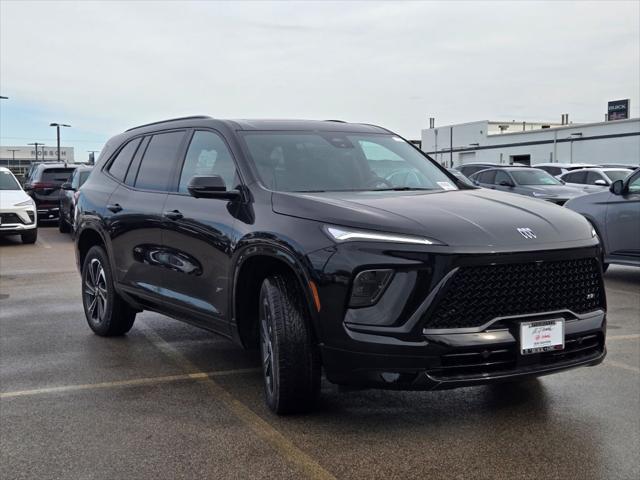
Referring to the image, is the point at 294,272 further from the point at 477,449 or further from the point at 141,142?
the point at 141,142

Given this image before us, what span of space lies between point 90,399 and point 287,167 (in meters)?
1.96

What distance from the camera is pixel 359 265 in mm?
3701

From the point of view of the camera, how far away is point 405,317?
12.0 ft

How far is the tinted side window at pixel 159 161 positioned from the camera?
561 cm

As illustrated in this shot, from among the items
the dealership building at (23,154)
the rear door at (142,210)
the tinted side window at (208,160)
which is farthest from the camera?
the dealership building at (23,154)

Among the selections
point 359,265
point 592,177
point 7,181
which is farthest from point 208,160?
point 592,177

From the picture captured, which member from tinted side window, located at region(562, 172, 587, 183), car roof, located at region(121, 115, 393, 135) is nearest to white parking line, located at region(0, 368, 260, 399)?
car roof, located at region(121, 115, 393, 135)

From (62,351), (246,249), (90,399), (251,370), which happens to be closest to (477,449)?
(246,249)

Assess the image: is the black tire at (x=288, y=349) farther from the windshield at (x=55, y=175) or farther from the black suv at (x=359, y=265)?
the windshield at (x=55, y=175)

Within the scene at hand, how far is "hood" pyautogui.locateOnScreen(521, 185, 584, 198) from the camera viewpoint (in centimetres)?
1748

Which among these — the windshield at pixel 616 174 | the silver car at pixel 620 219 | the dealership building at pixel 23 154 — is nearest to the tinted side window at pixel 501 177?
the windshield at pixel 616 174

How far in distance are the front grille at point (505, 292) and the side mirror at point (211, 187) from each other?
1597mm

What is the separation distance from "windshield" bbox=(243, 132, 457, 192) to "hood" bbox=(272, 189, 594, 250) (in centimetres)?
29

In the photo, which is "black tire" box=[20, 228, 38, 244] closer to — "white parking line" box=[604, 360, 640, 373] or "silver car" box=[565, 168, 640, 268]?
"silver car" box=[565, 168, 640, 268]
